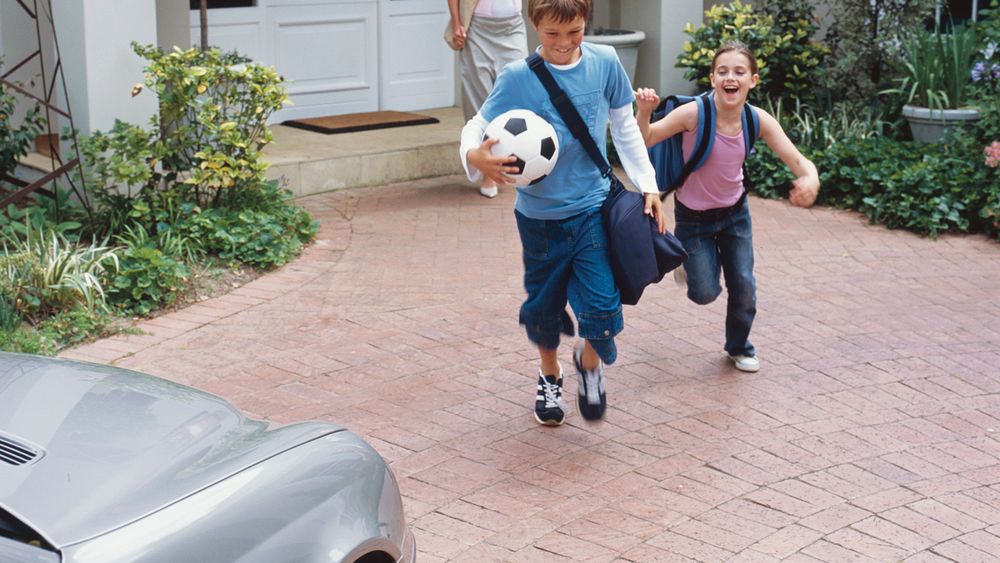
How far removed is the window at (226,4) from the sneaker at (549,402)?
18.4 ft

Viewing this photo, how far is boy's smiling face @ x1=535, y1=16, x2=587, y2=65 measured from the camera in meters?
4.76

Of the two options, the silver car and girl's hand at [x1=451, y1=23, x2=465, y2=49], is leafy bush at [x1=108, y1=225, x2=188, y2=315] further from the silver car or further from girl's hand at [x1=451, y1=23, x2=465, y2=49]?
the silver car

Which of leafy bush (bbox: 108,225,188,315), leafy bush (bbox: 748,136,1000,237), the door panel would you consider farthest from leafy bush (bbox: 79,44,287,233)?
leafy bush (bbox: 748,136,1000,237)

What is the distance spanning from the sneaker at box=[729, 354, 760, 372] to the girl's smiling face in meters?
1.19

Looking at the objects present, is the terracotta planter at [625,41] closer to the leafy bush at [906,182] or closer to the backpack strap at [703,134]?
the leafy bush at [906,182]

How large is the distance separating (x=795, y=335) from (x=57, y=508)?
4667 mm

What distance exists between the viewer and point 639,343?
646cm

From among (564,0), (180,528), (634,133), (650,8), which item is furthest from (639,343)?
(650,8)

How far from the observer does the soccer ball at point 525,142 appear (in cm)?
468

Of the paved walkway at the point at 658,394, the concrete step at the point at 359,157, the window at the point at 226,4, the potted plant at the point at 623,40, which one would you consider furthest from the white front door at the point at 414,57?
the paved walkway at the point at 658,394

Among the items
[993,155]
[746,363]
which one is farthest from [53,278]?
[993,155]

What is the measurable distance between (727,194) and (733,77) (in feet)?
1.69

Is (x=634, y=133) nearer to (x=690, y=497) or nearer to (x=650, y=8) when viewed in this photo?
(x=690, y=497)

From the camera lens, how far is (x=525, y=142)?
184 inches
